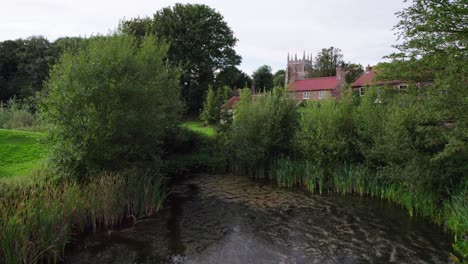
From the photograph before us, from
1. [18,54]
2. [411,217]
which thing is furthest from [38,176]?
[18,54]

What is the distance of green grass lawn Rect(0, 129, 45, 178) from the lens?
1295 cm

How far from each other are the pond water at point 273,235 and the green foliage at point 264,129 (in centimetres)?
536

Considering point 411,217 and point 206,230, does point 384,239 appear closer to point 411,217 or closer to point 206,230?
point 411,217

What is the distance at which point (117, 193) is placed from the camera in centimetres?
1088

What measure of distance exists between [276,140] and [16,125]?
18820 mm

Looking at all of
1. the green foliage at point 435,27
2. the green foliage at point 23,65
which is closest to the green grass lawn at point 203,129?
the green foliage at point 435,27

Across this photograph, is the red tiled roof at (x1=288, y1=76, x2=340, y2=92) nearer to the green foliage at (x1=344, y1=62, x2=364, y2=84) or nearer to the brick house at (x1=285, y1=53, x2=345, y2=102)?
the brick house at (x1=285, y1=53, x2=345, y2=102)

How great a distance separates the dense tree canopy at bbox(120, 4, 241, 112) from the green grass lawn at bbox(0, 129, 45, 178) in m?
28.7

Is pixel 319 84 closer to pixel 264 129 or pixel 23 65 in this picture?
pixel 264 129

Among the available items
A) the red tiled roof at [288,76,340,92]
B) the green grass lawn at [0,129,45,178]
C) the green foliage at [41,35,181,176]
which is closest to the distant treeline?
the green grass lawn at [0,129,45,178]

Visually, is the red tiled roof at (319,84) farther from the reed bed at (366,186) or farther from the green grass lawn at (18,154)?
the green grass lawn at (18,154)

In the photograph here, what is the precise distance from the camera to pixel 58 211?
28.6 feet

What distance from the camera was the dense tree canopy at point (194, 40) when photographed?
4522 centimetres

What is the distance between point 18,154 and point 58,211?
9.05 m
